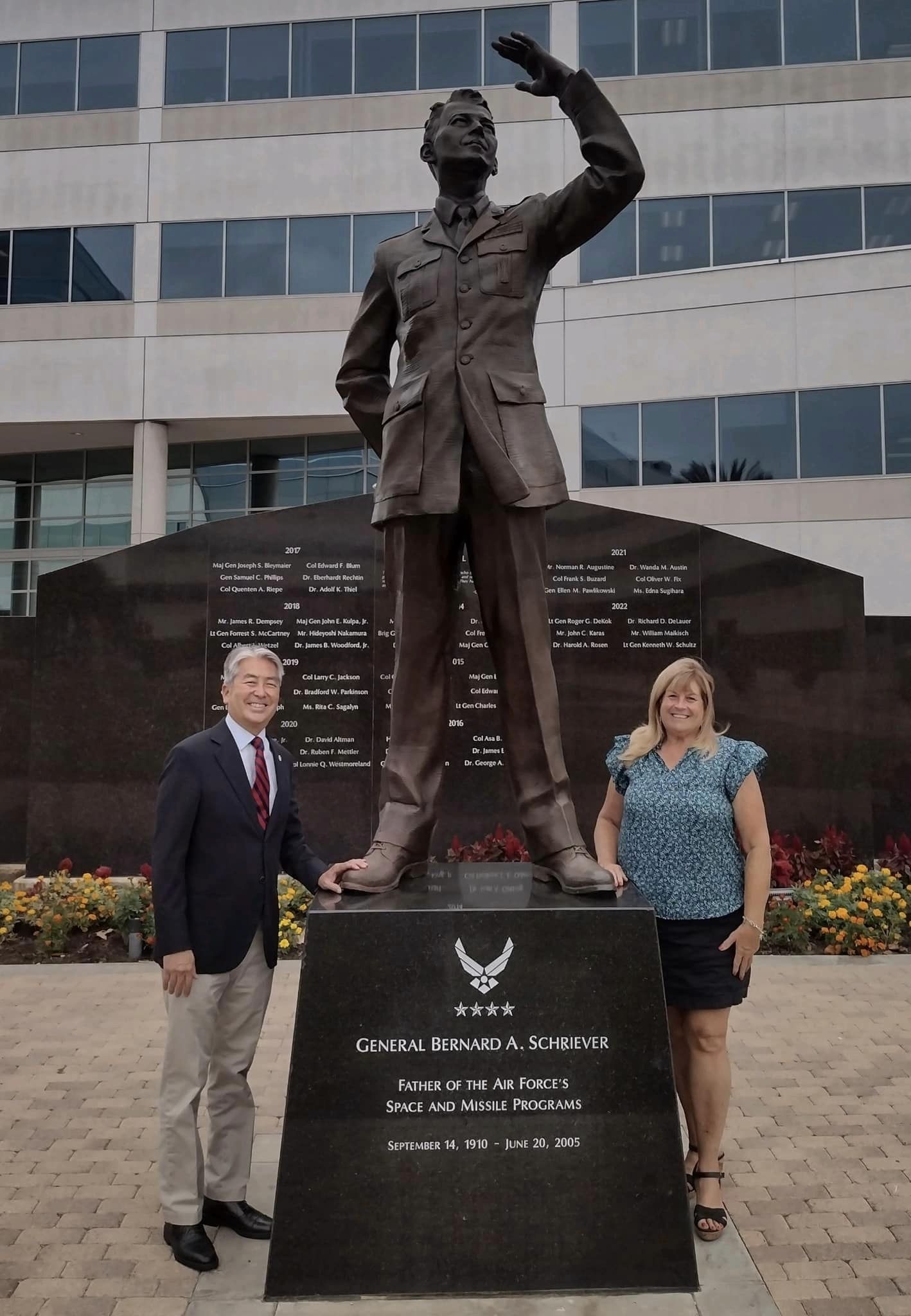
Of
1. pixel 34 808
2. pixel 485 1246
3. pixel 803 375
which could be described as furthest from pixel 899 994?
pixel 803 375

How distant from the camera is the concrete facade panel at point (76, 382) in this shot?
1888 centimetres

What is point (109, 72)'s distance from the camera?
19.2 metres

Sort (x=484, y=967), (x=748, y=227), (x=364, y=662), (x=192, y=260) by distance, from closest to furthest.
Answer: (x=484, y=967)
(x=364, y=662)
(x=748, y=227)
(x=192, y=260)

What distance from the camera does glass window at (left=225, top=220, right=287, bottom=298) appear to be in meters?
18.6

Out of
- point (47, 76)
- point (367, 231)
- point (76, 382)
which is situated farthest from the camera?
point (47, 76)

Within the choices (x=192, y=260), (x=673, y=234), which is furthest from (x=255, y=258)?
(x=673, y=234)

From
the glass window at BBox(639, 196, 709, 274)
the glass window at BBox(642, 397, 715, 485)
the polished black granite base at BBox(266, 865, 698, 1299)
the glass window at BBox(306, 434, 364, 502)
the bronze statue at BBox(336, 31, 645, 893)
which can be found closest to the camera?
the polished black granite base at BBox(266, 865, 698, 1299)

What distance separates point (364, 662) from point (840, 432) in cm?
1038

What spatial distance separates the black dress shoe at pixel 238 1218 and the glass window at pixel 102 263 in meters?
18.0

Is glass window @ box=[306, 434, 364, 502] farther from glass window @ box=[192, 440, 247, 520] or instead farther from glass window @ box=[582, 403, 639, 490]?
glass window @ box=[582, 403, 639, 490]

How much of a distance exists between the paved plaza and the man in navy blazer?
21cm

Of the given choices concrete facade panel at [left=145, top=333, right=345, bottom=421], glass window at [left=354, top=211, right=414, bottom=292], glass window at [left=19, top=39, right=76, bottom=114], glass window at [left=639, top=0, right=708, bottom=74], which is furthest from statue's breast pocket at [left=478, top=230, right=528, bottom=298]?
glass window at [left=19, top=39, right=76, bottom=114]

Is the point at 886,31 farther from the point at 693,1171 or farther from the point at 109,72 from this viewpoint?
the point at 693,1171

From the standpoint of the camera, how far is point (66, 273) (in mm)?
19031
